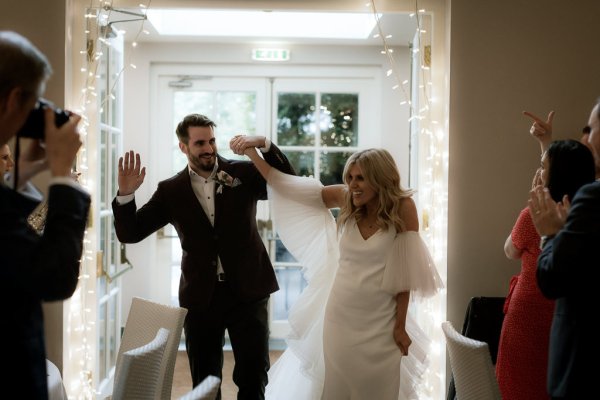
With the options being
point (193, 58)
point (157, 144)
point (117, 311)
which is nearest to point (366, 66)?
point (193, 58)

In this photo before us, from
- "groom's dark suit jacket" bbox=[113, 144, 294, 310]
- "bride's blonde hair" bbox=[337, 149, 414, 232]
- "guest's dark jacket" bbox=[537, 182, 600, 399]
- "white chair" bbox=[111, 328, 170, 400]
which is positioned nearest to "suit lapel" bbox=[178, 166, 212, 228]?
"groom's dark suit jacket" bbox=[113, 144, 294, 310]

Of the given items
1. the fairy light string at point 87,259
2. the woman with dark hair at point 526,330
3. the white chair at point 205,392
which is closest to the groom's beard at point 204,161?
the fairy light string at point 87,259

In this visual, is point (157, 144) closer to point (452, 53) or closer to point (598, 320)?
point (452, 53)

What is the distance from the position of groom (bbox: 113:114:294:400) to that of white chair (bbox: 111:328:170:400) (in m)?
0.98

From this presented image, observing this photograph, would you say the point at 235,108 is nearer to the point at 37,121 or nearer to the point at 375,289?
the point at 375,289

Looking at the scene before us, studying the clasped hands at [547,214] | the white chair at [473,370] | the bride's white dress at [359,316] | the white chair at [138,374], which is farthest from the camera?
the bride's white dress at [359,316]

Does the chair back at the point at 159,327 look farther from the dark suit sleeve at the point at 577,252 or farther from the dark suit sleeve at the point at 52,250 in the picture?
the dark suit sleeve at the point at 577,252

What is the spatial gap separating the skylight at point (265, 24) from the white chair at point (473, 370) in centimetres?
354

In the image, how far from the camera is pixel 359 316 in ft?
8.78

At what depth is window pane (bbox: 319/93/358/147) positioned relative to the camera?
538 centimetres

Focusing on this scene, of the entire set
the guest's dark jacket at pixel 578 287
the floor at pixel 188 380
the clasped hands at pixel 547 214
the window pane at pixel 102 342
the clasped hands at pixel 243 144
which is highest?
the clasped hands at pixel 243 144

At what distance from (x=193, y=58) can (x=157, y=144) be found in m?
0.79

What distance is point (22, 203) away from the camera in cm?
128

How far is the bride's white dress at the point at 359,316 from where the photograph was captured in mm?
2648
